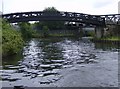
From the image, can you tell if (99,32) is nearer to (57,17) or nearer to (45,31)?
(57,17)

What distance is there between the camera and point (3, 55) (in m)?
37.3

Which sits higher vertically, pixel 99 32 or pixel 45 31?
pixel 45 31

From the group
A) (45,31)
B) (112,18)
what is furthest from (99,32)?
(45,31)

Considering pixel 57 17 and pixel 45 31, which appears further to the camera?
pixel 45 31

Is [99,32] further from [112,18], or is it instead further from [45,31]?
[45,31]

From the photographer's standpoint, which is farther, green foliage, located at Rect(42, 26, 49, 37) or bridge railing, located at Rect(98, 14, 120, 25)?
green foliage, located at Rect(42, 26, 49, 37)

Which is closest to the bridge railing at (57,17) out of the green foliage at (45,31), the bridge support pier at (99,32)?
the bridge support pier at (99,32)

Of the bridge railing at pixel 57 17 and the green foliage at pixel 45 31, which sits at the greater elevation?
the bridge railing at pixel 57 17

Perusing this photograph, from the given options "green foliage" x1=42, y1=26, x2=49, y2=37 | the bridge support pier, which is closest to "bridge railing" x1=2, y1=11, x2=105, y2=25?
the bridge support pier

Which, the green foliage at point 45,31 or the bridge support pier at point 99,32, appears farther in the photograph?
the green foliage at point 45,31

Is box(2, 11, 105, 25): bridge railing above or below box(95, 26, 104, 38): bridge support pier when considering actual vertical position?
above

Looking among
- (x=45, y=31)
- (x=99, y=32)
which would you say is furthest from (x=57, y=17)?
(x=45, y=31)

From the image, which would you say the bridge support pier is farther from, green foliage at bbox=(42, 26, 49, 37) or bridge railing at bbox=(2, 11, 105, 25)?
green foliage at bbox=(42, 26, 49, 37)

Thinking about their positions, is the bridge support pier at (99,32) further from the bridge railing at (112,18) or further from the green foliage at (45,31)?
the green foliage at (45,31)
